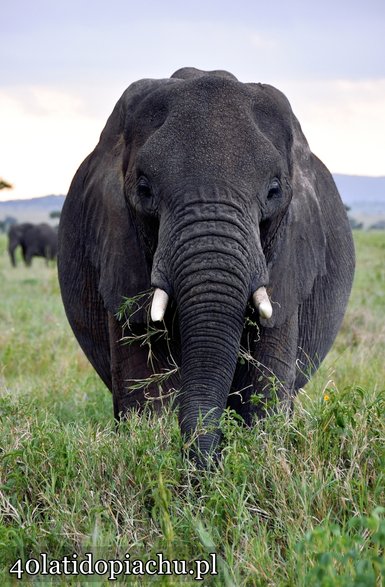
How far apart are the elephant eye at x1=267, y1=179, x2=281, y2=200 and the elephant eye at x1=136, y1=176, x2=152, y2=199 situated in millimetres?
576

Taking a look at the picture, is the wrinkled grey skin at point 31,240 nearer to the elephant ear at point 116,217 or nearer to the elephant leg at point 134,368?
the elephant ear at point 116,217

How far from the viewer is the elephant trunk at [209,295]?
4.75 meters

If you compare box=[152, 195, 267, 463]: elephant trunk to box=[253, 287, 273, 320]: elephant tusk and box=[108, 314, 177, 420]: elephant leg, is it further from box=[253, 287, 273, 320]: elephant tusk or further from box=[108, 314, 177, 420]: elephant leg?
box=[108, 314, 177, 420]: elephant leg

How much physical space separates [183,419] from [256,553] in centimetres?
113

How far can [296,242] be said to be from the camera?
5730 millimetres

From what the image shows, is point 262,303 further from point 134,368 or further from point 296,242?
point 134,368

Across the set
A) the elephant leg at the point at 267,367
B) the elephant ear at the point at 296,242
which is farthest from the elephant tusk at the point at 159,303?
the elephant leg at the point at 267,367

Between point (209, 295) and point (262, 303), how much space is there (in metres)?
0.28

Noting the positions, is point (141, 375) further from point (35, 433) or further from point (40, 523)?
point (40, 523)

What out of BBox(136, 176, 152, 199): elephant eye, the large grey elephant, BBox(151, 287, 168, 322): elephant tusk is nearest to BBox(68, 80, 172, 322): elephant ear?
the large grey elephant

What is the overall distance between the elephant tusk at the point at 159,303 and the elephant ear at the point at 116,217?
0.56 metres

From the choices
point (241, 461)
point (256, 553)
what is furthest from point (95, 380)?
point (256, 553)

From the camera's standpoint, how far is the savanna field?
372cm

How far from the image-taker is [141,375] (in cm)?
570
